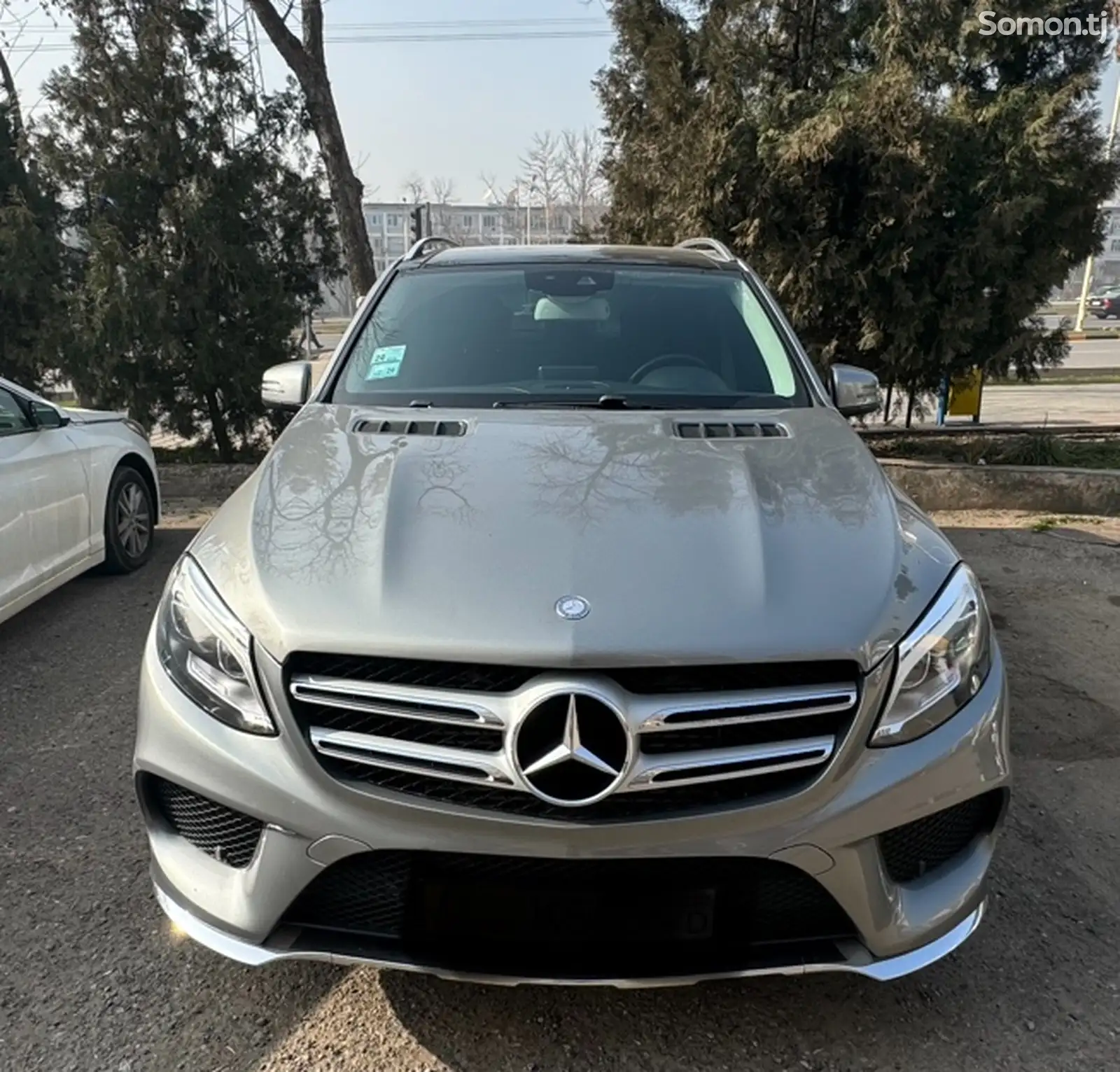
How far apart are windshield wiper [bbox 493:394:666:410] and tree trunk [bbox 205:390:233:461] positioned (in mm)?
5408

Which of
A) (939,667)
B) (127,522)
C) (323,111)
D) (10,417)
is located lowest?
(127,522)

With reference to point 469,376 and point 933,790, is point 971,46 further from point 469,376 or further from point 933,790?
point 933,790

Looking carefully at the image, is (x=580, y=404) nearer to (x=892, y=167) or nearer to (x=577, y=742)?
→ (x=577, y=742)

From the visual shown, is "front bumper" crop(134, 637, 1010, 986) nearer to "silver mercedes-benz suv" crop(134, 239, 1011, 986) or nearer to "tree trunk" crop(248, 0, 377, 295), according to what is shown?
"silver mercedes-benz suv" crop(134, 239, 1011, 986)

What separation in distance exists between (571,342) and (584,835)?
202 cm

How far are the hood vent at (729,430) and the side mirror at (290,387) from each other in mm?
1428

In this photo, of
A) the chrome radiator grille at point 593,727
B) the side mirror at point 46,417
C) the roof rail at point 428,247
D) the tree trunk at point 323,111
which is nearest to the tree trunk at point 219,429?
the tree trunk at point 323,111

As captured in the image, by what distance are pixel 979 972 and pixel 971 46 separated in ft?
21.2

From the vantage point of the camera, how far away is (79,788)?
3.04m

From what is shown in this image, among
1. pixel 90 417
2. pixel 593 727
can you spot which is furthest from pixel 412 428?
pixel 90 417

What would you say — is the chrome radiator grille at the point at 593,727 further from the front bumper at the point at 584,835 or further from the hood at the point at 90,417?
the hood at the point at 90,417

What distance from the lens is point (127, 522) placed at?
209 inches

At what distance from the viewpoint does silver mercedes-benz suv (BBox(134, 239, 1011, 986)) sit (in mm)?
1669

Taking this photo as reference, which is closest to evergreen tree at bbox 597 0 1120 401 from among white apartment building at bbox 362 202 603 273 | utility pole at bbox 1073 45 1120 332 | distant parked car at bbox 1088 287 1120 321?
utility pole at bbox 1073 45 1120 332
